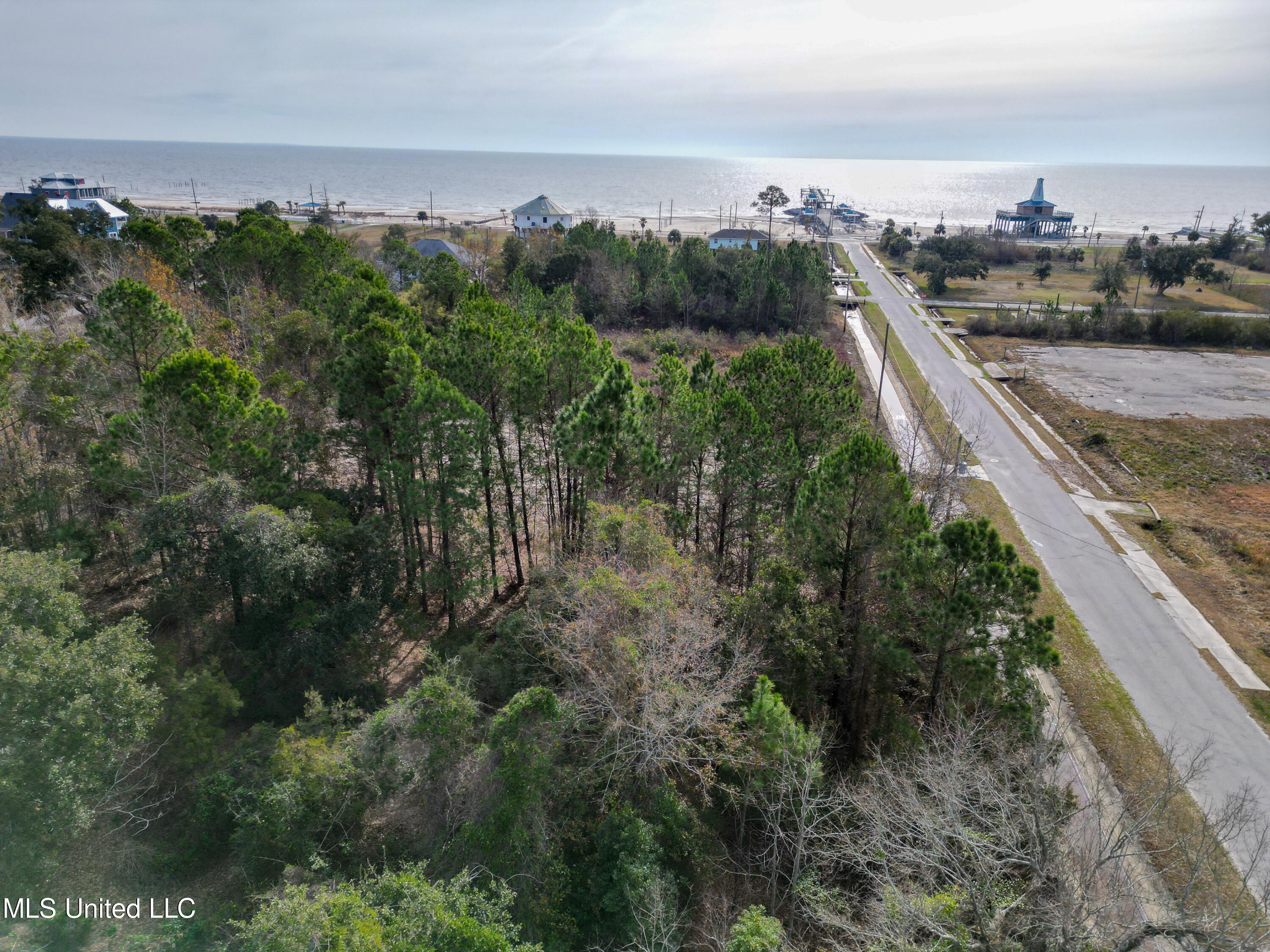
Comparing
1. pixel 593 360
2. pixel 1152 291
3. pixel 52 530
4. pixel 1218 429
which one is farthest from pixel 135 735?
pixel 1152 291

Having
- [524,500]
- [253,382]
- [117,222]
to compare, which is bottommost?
[524,500]

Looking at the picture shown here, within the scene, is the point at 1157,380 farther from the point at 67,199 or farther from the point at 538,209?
the point at 67,199

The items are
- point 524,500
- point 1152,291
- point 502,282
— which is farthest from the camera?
point 1152,291

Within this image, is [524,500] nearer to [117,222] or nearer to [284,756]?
[284,756]

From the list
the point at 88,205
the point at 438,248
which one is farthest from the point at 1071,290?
the point at 88,205

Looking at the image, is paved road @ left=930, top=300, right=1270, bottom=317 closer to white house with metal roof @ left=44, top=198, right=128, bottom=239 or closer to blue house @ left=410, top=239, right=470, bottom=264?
blue house @ left=410, top=239, right=470, bottom=264

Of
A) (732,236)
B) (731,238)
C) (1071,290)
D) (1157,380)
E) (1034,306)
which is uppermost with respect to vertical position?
(732,236)

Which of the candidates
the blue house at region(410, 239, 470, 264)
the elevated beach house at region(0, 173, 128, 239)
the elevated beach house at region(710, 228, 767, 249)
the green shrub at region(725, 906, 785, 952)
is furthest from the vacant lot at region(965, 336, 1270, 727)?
the elevated beach house at region(0, 173, 128, 239)
